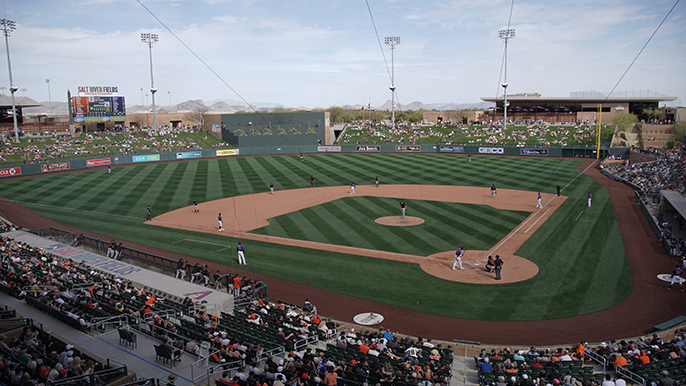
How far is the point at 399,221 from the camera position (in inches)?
1137

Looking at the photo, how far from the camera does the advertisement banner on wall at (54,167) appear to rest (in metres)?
53.8

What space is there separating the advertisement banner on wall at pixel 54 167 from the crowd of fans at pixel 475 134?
45.5 meters

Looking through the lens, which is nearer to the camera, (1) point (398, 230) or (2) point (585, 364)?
(2) point (585, 364)

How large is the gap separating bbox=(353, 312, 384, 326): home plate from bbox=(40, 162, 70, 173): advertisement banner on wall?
54323 millimetres

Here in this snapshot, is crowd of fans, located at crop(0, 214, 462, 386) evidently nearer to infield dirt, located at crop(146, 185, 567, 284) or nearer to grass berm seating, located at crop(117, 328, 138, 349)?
grass berm seating, located at crop(117, 328, 138, 349)

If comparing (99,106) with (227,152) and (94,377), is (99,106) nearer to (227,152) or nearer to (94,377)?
(227,152)

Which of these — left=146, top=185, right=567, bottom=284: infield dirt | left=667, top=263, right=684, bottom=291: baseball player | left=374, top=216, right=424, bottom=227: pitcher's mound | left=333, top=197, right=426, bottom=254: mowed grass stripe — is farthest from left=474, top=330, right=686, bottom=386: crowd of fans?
left=374, top=216, right=424, bottom=227: pitcher's mound

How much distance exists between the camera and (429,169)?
53.5 metres

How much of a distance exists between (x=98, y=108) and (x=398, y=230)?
7149cm

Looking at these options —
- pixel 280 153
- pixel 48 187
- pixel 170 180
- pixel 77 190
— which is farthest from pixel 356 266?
pixel 280 153

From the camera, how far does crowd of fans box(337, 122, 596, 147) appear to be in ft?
226

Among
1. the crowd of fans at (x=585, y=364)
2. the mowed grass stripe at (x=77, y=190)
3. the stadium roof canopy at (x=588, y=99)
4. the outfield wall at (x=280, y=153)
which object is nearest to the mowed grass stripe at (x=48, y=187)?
the mowed grass stripe at (x=77, y=190)

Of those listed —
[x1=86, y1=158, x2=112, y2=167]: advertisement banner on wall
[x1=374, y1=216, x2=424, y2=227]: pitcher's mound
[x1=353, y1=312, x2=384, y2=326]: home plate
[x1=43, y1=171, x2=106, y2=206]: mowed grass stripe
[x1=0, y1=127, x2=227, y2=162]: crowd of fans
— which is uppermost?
[x1=0, y1=127, x2=227, y2=162]: crowd of fans

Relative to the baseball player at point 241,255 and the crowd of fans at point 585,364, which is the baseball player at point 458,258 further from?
the baseball player at point 241,255
